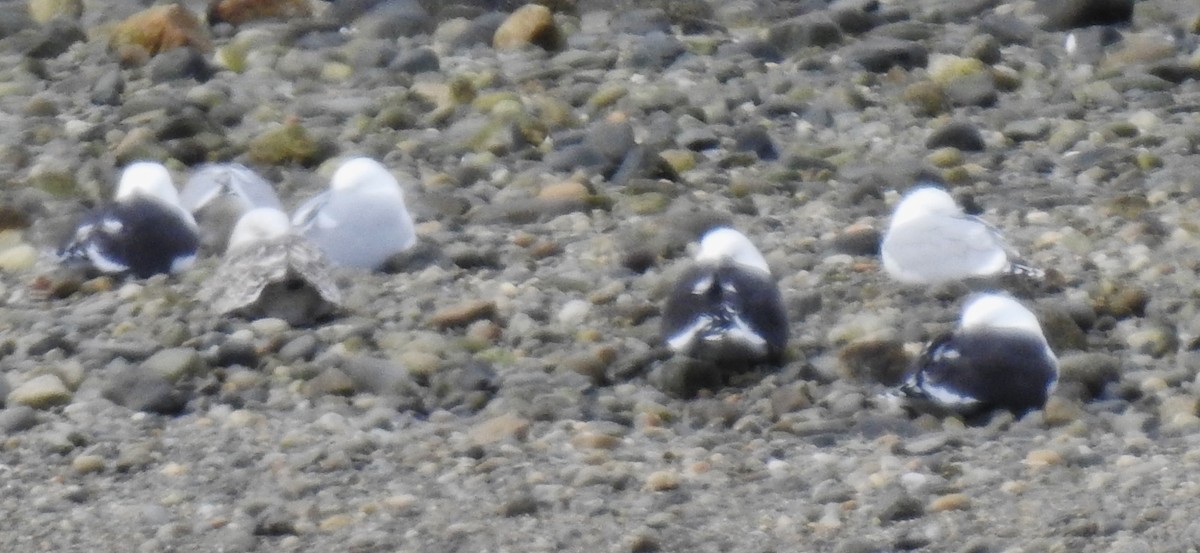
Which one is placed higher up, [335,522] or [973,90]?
[335,522]

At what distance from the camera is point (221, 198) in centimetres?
632

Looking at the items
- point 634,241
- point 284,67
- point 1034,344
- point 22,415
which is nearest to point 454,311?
point 634,241

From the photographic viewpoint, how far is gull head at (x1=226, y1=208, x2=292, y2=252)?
18.9 feet

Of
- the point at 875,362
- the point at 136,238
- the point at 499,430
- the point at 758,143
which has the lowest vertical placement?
the point at 758,143

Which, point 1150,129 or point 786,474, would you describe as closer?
point 786,474

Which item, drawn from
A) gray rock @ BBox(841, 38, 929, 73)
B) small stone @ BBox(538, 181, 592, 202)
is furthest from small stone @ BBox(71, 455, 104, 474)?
gray rock @ BBox(841, 38, 929, 73)

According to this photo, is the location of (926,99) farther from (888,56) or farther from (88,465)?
(88,465)

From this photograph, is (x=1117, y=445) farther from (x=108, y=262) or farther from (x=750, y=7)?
(x=750, y=7)

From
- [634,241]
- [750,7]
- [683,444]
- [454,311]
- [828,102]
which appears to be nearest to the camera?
[683,444]

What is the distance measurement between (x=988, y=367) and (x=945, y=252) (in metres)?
0.98

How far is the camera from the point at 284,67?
796 cm

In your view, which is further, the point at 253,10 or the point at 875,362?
the point at 253,10

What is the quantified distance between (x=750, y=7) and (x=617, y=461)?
4416mm

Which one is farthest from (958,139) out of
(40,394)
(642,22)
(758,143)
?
(40,394)
